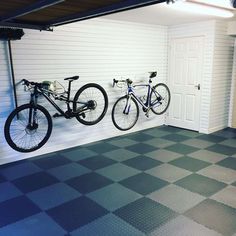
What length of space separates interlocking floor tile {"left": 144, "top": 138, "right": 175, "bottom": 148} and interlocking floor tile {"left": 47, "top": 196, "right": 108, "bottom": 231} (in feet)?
7.88

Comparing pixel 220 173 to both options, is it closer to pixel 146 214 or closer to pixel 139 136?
pixel 146 214

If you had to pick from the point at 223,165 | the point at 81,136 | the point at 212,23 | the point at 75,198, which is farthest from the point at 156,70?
the point at 75,198

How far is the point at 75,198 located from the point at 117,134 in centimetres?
275

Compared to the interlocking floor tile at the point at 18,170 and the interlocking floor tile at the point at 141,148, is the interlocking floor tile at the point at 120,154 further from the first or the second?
the interlocking floor tile at the point at 18,170

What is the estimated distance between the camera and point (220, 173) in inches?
147

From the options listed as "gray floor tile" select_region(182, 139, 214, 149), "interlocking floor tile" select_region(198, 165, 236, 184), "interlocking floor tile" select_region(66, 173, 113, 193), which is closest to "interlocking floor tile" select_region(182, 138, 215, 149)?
"gray floor tile" select_region(182, 139, 214, 149)

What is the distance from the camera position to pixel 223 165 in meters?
4.03

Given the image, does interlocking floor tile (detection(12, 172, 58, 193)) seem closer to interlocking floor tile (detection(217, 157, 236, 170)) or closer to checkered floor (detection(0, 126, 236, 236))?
checkered floor (detection(0, 126, 236, 236))

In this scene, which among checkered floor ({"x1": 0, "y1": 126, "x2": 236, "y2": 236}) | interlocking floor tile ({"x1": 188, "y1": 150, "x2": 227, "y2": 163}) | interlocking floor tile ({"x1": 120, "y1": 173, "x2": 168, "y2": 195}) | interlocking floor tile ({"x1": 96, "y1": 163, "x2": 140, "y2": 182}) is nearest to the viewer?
checkered floor ({"x1": 0, "y1": 126, "x2": 236, "y2": 236})

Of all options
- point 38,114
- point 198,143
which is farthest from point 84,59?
point 198,143

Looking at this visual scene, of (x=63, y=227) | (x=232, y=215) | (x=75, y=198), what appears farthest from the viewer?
(x=75, y=198)

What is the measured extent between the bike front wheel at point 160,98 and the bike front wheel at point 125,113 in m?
0.47

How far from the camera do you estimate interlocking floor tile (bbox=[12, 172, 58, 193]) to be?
132 inches

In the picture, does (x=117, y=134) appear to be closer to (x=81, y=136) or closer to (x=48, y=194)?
(x=81, y=136)
